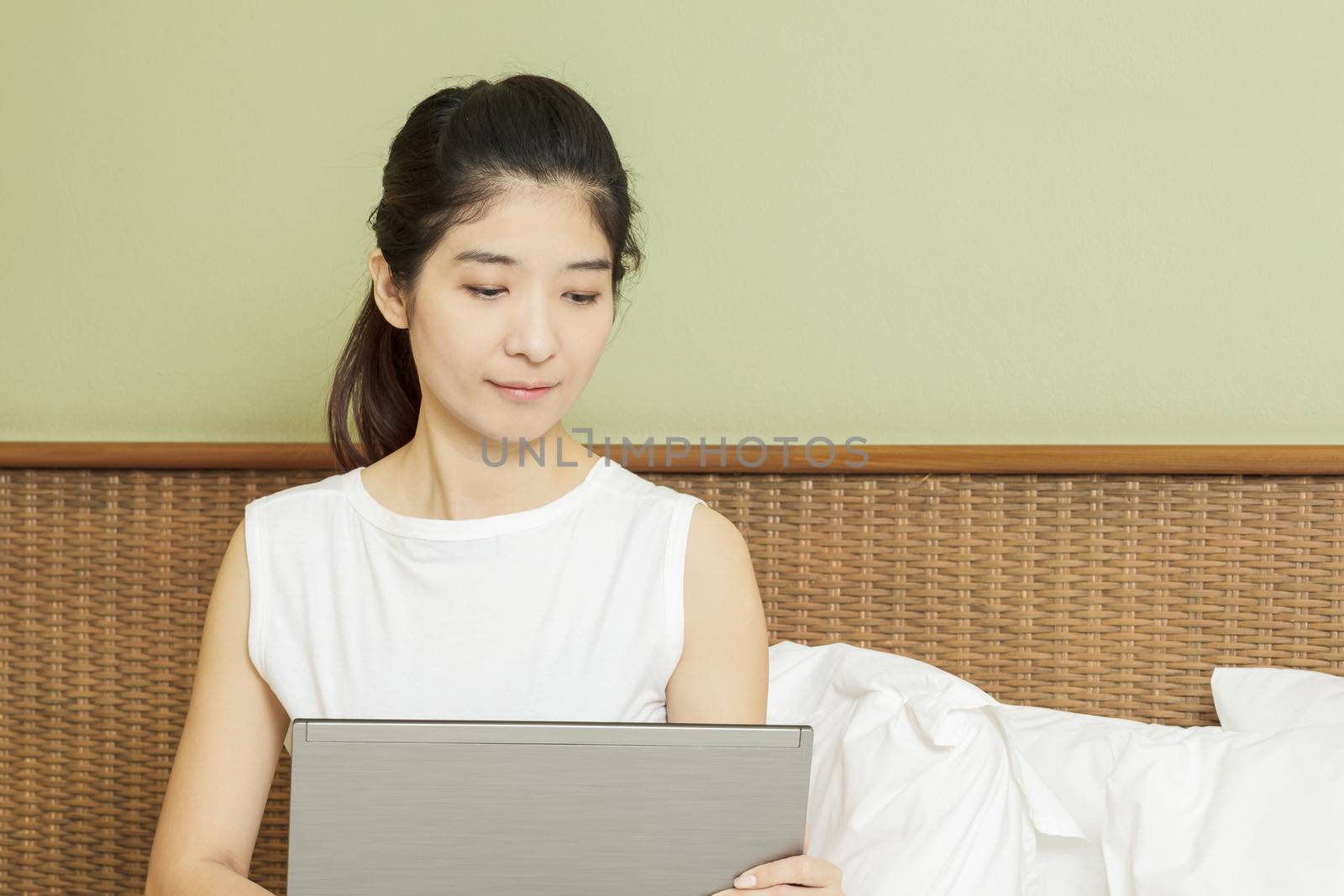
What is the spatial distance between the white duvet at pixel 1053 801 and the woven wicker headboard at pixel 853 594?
160 millimetres

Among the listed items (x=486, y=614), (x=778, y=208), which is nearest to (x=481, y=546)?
(x=486, y=614)

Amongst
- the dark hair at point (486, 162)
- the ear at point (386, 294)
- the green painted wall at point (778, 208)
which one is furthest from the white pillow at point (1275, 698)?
the ear at point (386, 294)

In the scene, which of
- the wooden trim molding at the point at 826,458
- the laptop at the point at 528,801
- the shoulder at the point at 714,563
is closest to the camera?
the laptop at the point at 528,801

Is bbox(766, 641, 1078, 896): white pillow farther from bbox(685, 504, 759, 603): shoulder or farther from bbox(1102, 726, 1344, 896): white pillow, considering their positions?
bbox(685, 504, 759, 603): shoulder

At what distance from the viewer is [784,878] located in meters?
0.74

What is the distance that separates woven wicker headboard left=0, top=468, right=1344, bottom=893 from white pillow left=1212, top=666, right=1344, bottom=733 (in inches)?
2.1

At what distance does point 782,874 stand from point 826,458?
2.32 ft

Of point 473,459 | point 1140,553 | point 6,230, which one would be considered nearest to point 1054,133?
point 1140,553

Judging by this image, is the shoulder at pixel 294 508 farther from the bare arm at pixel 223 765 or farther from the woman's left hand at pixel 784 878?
the woman's left hand at pixel 784 878

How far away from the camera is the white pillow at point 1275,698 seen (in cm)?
116

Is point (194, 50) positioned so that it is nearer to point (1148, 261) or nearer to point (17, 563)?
point (17, 563)

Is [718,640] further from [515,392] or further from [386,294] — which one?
[386,294]

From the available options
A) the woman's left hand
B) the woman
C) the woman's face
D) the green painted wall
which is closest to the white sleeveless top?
the woman

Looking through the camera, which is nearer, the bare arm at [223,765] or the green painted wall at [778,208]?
the bare arm at [223,765]
